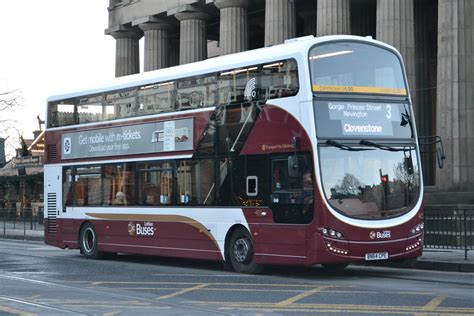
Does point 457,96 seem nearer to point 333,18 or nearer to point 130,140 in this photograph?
point 333,18

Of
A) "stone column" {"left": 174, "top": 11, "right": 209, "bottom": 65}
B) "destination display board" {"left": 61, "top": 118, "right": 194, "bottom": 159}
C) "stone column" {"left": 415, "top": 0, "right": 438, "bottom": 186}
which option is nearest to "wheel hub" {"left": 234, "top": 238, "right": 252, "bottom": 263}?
"destination display board" {"left": 61, "top": 118, "right": 194, "bottom": 159}

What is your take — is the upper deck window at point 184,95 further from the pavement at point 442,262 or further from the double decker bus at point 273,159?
the pavement at point 442,262

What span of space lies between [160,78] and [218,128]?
2.70 metres

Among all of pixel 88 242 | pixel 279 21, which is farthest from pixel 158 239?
pixel 279 21

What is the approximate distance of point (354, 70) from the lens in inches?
621

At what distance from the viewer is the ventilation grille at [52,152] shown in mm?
23106

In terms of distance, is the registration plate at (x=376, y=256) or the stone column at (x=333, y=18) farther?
the stone column at (x=333, y=18)

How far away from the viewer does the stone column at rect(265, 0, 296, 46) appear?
130 ft

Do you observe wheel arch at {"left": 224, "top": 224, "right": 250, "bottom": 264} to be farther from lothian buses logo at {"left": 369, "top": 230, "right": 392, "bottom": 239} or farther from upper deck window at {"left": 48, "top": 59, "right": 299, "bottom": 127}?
lothian buses logo at {"left": 369, "top": 230, "right": 392, "bottom": 239}

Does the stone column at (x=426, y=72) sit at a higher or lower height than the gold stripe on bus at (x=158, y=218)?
higher

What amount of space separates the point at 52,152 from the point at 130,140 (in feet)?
13.7

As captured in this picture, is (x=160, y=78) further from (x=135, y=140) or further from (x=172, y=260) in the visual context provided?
(x=172, y=260)

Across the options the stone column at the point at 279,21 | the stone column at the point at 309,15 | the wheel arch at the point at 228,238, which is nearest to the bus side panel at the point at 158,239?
the wheel arch at the point at 228,238

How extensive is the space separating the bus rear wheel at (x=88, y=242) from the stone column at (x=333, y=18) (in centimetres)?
1774
